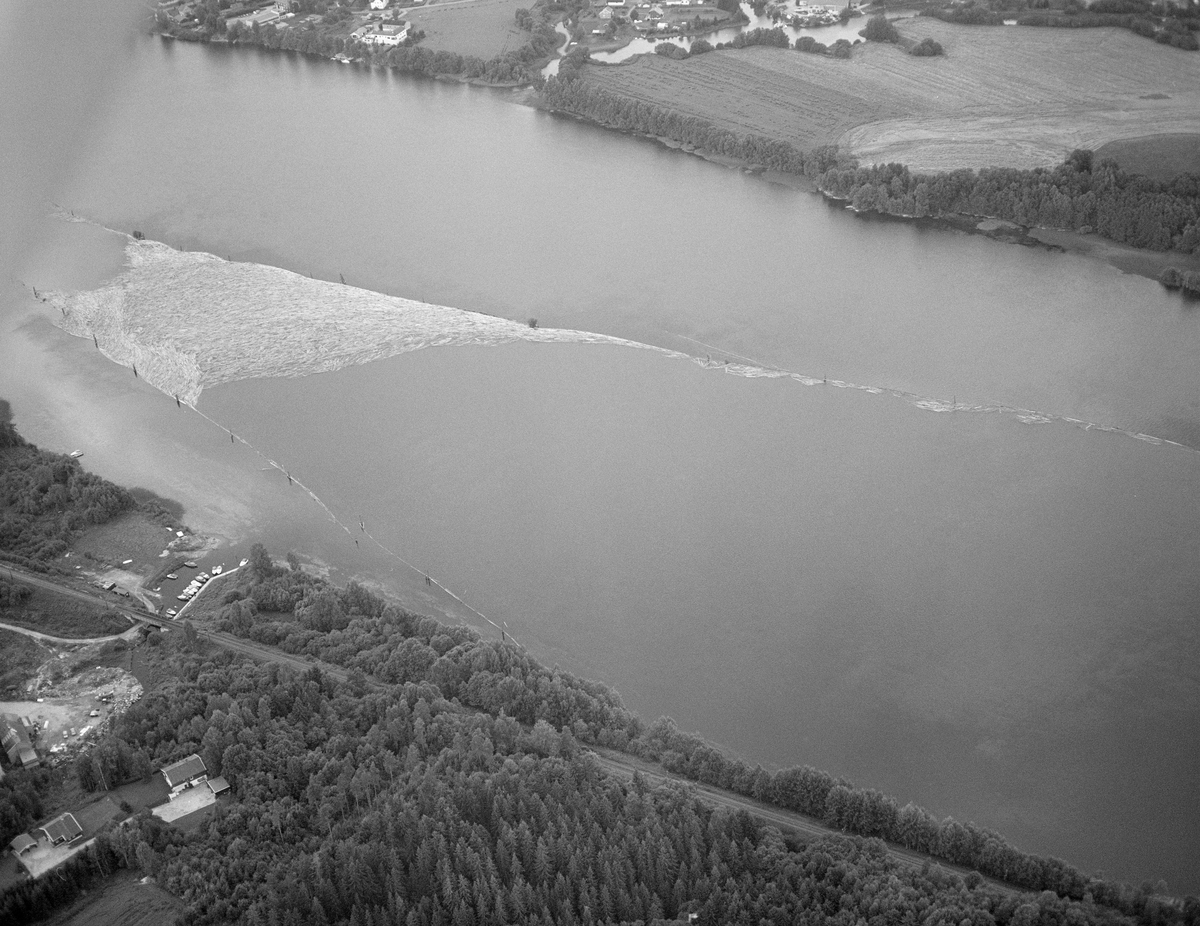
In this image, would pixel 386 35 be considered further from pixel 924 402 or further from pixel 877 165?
pixel 924 402

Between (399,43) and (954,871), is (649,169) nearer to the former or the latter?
(399,43)

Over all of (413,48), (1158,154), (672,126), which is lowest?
(672,126)

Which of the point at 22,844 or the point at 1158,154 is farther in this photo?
the point at 1158,154

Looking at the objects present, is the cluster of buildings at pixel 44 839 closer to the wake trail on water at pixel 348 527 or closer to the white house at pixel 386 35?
the wake trail on water at pixel 348 527

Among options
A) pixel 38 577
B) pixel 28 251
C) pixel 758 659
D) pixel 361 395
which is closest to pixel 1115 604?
pixel 758 659

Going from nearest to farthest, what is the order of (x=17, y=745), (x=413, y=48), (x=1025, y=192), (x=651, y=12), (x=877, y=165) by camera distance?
(x=17, y=745) → (x=1025, y=192) → (x=877, y=165) → (x=413, y=48) → (x=651, y=12)

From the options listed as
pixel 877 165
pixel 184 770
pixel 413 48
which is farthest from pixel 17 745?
pixel 413 48
